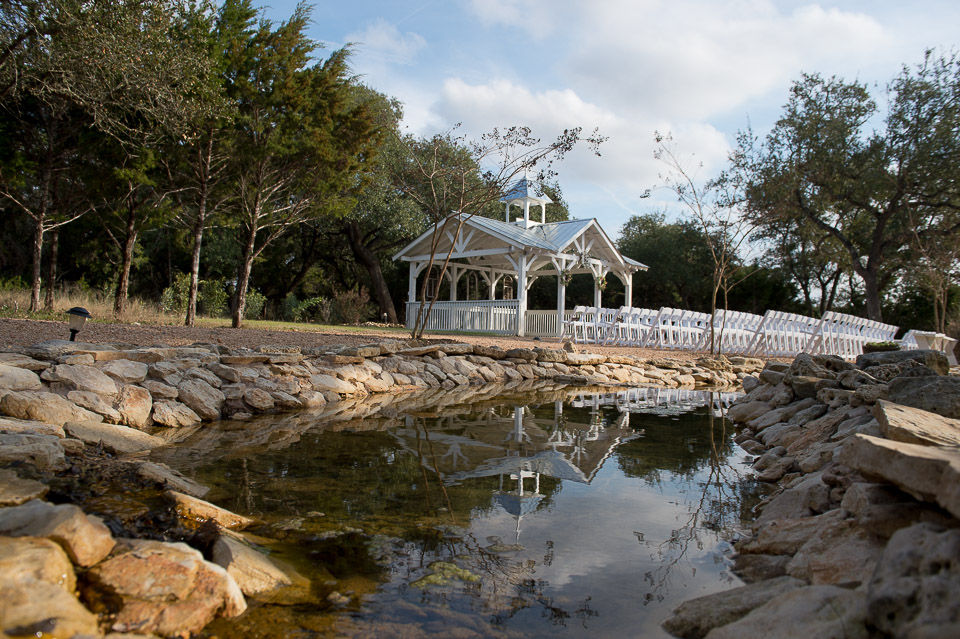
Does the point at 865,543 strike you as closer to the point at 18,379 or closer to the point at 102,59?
the point at 18,379

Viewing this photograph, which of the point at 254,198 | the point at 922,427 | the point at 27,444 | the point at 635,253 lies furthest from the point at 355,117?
the point at 635,253

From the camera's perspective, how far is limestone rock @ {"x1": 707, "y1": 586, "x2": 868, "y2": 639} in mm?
1560

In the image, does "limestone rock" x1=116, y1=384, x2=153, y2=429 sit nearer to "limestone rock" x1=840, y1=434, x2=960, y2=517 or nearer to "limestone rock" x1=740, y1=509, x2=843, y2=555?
"limestone rock" x1=740, y1=509, x2=843, y2=555

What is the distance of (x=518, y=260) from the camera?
1731cm

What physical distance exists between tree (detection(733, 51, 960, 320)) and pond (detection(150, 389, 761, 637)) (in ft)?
34.0

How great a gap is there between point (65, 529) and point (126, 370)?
4.02 meters

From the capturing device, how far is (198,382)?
5.91m

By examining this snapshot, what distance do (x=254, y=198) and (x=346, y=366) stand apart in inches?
272

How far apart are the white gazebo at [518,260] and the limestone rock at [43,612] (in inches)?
558

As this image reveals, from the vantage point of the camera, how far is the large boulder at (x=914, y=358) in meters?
5.50

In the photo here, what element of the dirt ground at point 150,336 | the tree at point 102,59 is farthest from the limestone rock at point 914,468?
the tree at point 102,59

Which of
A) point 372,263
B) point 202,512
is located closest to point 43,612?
point 202,512

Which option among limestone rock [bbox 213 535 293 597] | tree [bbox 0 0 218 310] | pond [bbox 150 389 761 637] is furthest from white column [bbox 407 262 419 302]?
limestone rock [bbox 213 535 293 597]

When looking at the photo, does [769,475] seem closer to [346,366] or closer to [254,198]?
[346,366]
